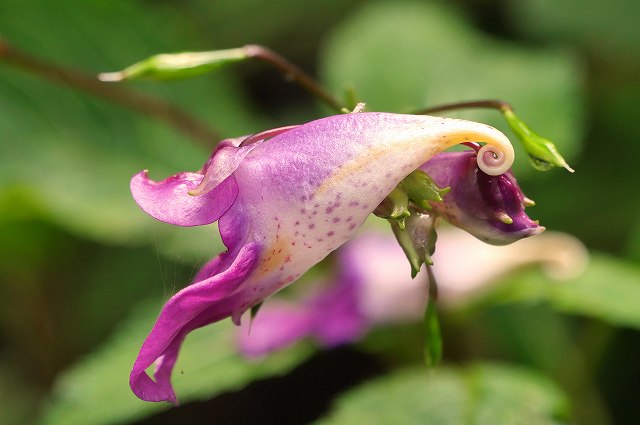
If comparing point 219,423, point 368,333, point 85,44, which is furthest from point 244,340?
point 85,44

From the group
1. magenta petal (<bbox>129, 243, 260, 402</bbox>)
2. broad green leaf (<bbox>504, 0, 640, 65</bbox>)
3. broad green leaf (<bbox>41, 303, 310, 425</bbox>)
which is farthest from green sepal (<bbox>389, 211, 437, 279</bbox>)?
broad green leaf (<bbox>504, 0, 640, 65</bbox>)

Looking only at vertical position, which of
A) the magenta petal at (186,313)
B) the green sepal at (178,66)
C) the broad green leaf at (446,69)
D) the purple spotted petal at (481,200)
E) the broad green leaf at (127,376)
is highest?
the green sepal at (178,66)

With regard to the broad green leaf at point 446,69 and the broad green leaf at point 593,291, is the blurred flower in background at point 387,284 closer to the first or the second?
the broad green leaf at point 593,291

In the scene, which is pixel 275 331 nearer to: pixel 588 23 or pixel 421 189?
pixel 421 189

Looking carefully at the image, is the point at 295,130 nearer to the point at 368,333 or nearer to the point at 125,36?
the point at 368,333

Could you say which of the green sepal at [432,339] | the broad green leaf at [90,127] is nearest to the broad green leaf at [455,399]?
the green sepal at [432,339]

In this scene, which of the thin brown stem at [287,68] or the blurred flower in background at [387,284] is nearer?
the thin brown stem at [287,68]

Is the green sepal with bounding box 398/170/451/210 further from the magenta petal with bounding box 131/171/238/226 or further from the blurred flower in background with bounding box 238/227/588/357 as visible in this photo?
the blurred flower in background with bounding box 238/227/588/357
